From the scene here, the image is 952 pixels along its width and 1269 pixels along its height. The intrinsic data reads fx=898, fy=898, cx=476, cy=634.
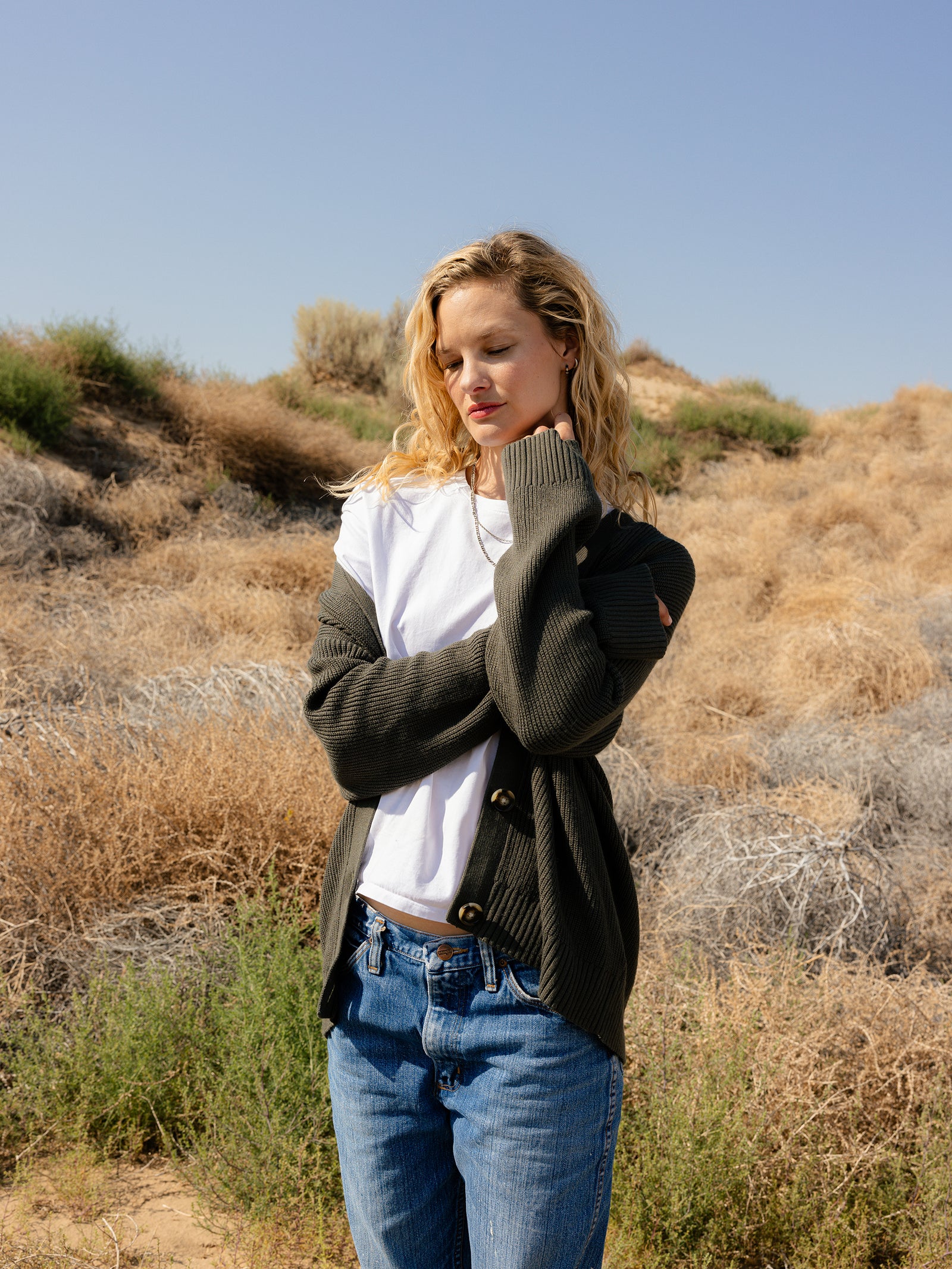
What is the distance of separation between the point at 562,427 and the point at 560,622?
15.2 inches

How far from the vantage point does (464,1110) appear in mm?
1178

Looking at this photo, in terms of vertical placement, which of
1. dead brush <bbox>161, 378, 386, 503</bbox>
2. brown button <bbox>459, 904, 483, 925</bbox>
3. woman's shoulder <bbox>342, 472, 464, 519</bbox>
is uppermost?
dead brush <bbox>161, 378, 386, 503</bbox>

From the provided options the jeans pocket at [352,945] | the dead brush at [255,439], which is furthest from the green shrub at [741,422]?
the jeans pocket at [352,945]

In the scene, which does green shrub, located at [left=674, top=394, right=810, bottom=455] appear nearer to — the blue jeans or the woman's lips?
the woman's lips

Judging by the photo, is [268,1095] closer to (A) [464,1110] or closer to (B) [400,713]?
(A) [464,1110]

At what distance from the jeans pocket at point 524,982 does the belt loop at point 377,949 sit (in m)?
0.18

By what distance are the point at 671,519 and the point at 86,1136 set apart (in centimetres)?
1018

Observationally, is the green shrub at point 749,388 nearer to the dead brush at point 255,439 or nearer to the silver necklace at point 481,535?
the dead brush at point 255,439

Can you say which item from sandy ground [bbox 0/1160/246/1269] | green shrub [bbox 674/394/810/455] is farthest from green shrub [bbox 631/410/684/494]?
sandy ground [bbox 0/1160/246/1269]

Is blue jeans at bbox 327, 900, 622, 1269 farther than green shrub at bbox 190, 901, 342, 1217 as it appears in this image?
No

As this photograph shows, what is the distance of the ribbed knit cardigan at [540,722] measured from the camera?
116 cm

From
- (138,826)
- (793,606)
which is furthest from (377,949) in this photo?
(793,606)

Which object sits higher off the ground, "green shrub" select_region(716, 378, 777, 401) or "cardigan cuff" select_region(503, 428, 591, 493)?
"green shrub" select_region(716, 378, 777, 401)

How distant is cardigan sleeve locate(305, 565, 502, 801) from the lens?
4.03 ft
